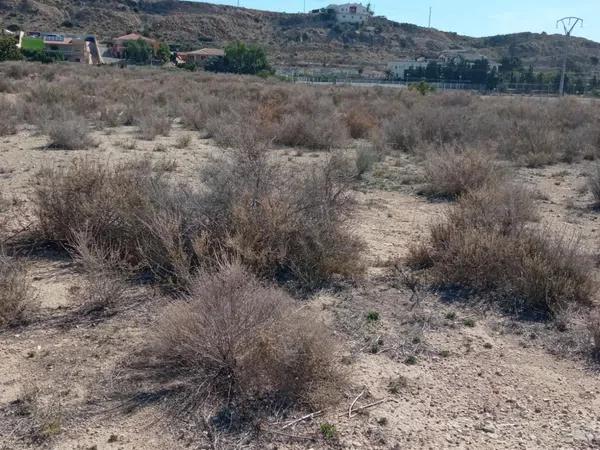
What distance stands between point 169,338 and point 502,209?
5396 millimetres

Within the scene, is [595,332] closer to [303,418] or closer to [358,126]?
[303,418]

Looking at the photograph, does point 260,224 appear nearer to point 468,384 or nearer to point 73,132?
point 468,384

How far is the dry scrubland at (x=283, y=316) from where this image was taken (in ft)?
16.2

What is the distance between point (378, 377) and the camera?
5.61m

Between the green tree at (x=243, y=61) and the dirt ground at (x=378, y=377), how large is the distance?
232 feet

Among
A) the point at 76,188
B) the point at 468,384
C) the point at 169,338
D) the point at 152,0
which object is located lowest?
the point at 468,384

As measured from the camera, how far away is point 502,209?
8961mm

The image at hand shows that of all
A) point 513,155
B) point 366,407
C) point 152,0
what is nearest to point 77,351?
point 366,407

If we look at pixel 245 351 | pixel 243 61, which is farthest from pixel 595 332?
pixel 243 61

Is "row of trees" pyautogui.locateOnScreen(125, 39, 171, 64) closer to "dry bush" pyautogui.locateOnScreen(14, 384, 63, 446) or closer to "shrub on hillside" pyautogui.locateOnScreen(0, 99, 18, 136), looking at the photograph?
"shrub on hillside" pyautogui.locateOnScreen(0, 99, 18, 136)

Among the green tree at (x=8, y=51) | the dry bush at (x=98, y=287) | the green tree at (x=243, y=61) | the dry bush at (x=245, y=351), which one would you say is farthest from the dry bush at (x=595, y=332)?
the green tree at (x=243, y=61)

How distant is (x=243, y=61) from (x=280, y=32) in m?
59.4

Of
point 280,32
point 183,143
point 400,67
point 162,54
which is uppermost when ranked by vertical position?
point 280,32

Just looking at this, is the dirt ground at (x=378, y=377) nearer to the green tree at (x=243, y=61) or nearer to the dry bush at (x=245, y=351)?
the dry bush at (x=245, y=351)
